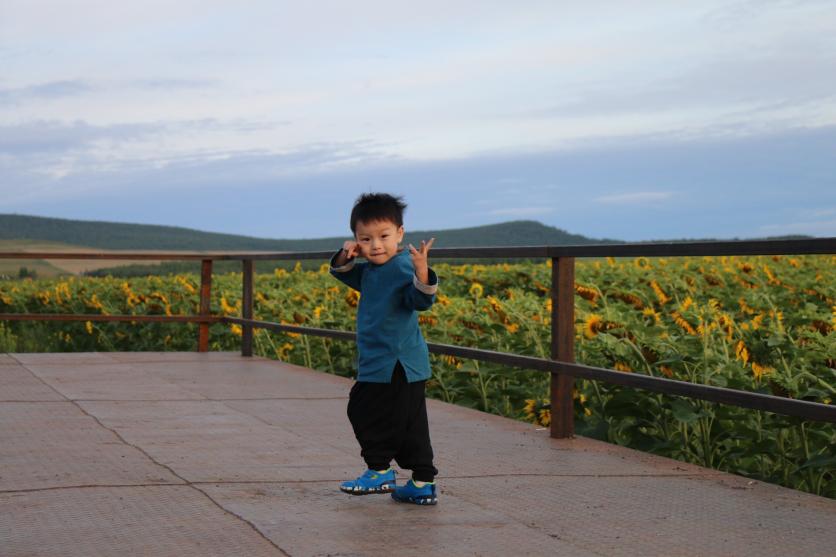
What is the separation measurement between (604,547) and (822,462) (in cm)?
179

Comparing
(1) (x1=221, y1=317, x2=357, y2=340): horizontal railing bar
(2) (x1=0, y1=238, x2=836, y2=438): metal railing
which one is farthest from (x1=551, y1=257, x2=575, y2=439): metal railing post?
(1) (x1=221, y1=317, x2=357, y2=340): horizontal railing bar

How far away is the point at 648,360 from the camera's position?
7402 mm

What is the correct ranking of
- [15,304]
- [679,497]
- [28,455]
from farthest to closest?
[15,304]
[28,455]
[679,497]

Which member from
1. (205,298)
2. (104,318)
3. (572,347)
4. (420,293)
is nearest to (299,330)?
(205,298)

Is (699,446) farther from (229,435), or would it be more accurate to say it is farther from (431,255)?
(229,435)

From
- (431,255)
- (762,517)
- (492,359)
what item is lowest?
(762,517)

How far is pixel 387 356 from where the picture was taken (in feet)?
17.4

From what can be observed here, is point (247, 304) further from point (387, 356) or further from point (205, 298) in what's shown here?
point (387, 356)

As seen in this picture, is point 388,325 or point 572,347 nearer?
point 388,325

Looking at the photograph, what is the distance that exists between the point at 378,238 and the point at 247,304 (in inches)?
290

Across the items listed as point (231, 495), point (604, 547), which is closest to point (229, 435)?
point (231, 495)

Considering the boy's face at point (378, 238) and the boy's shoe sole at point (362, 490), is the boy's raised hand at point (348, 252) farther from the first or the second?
the boy's shoe sole at point (362, 490)

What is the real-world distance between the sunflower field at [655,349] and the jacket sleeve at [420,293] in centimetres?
206

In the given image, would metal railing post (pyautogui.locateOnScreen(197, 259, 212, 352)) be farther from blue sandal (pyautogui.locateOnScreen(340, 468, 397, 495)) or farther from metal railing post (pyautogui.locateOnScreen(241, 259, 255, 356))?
blue sandal (pyautogui.locateOnScreen(340, 468, 397, 495))
